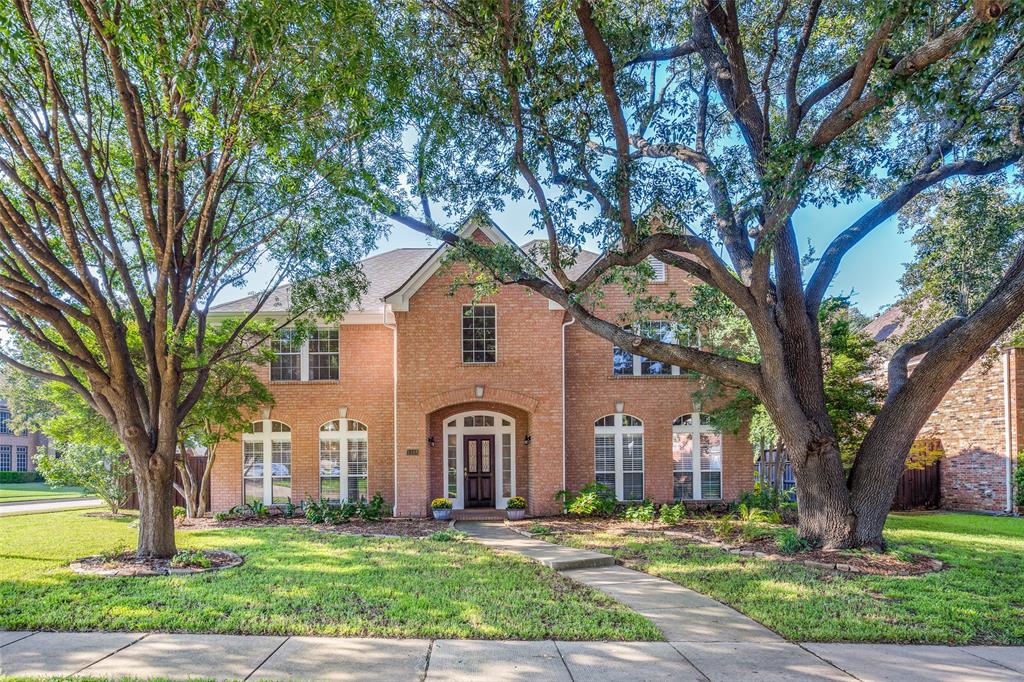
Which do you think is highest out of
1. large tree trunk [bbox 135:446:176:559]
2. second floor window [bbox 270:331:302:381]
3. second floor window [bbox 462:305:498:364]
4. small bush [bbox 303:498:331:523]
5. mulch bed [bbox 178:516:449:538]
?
second floor window [bbox 462:305:498:364]

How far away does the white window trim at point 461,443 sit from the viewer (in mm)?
17109

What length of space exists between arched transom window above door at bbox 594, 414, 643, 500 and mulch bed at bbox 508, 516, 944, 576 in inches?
66.1

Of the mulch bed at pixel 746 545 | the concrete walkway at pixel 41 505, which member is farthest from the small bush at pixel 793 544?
the concrete walkway at pixel 41 505

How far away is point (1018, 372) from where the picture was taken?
1684 cm

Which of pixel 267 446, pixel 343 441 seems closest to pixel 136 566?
pixel 343 441

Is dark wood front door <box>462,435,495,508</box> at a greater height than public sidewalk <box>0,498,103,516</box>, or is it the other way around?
dark wood front door <box>462,435,495,508</box>

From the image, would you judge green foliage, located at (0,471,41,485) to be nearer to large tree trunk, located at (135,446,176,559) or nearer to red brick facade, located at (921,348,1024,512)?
large tree trunk, located at (135,446,176,559)

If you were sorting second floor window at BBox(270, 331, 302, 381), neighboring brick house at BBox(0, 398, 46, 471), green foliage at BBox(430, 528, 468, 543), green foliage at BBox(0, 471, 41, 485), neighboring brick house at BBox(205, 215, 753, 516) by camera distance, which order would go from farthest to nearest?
neighboring brick house at BBox(0, 398, 46, 471), green foliage at BBox(0, 471, 41, 485), second floor window at BBox(270, 331, 302, 381), neighboring brick house at BBox(205, 215, 753, 516), green foliage at BBox(430, 528, 468, 543)

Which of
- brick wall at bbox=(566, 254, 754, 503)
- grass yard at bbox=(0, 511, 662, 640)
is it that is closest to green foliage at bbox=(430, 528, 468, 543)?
grass yard at bbox=(0, 511, 662, 640)

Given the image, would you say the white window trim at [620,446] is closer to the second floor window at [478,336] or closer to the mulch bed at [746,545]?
the mulch bed at [746,545]

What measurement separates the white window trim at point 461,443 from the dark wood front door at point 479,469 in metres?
0.11

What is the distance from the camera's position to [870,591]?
7.95 meters

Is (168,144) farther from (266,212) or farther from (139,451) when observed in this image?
(139,451)

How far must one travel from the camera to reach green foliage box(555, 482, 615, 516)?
622 inches
